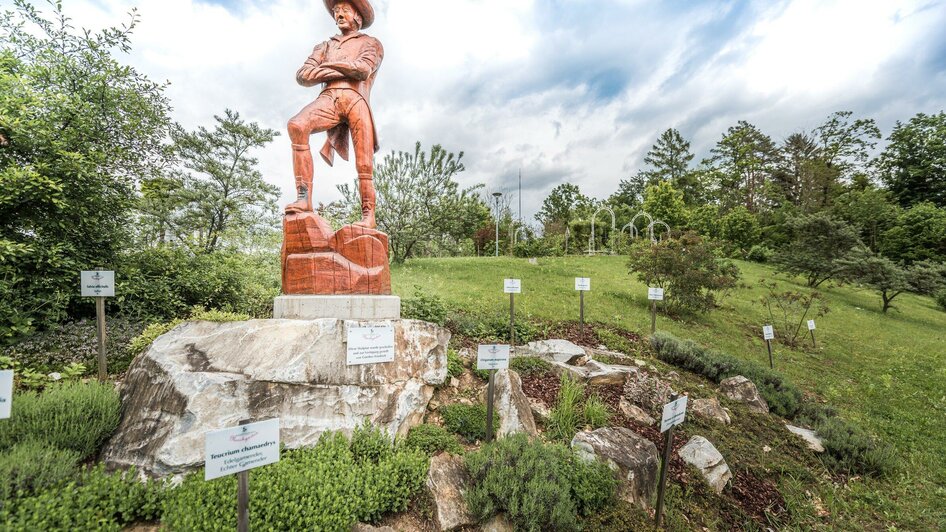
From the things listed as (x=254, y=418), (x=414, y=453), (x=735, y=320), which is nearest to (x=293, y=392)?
(x=254, y=418)

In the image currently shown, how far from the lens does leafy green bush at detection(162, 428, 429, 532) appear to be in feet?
7.66

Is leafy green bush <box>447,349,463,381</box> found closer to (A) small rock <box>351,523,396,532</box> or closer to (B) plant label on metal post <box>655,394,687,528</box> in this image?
(A) small rock <box>351,523,396,532</box>

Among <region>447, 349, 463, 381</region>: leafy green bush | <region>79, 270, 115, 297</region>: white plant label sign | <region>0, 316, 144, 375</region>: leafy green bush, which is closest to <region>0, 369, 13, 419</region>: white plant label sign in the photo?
<region>79, 270, 115, 297</region>: white plant label sign

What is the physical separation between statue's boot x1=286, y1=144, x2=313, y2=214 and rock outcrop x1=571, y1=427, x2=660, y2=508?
4181 mm

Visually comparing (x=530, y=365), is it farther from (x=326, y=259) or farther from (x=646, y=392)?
(x=326, y=259)

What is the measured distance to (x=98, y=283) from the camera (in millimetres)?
3953

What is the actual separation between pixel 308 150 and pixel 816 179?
36584 millimetres

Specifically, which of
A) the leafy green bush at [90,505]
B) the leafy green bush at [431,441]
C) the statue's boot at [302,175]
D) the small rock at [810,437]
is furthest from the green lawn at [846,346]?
the leafy green bush at [90,505]

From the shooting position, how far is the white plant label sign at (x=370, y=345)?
3646 millimetres

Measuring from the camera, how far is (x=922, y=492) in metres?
4.13

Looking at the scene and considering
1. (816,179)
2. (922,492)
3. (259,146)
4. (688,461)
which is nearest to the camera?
(688,461)

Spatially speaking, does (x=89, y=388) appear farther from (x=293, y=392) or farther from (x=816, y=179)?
(x=816, y=179)

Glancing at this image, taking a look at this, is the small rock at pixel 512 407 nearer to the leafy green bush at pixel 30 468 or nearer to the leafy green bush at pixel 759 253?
the leafy green bush at pixel 30 468

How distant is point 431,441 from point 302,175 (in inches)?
140
